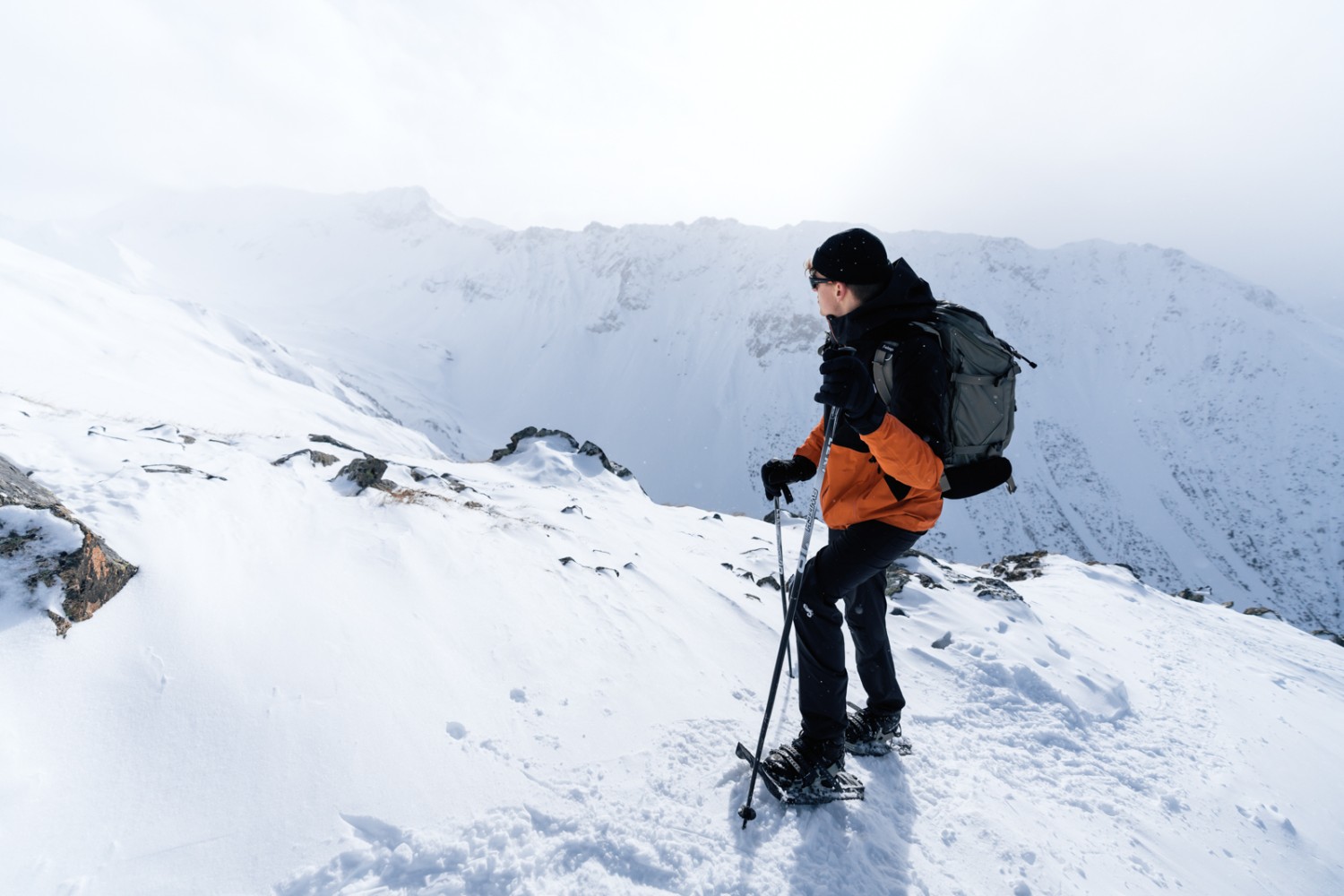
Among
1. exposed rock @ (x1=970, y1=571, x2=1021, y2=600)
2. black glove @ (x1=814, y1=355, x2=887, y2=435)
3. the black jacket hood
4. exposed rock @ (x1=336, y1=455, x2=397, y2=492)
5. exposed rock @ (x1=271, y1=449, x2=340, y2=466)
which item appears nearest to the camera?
black glove @ (x1=814, y1=355, x2=887, y2=435)

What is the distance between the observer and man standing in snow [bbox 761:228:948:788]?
9.30 feet

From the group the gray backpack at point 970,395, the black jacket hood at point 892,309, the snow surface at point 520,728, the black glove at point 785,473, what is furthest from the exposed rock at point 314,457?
the gray backpack at point 970,395

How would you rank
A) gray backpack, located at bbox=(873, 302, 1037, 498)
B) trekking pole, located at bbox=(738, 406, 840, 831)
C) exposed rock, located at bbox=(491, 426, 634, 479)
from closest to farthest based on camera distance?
gray backpack, located at bbox=(873, 302, 1037, 498) < trekking pole, located at bbox=(738, 406, 840, 831) < exposed rock, located at bbox=(491, 426, 634, 479)

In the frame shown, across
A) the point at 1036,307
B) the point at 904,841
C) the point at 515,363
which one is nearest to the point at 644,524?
the point at 904,841

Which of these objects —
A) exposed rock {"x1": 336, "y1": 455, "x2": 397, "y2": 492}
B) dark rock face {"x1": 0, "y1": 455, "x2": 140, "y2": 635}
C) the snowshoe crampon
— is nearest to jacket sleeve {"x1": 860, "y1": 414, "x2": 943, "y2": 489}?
the snowshoe crampon

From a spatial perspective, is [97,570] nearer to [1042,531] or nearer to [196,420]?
[196,420]

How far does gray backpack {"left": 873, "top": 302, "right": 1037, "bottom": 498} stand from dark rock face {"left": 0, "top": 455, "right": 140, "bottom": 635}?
4.83 metres

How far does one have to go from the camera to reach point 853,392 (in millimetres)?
2770

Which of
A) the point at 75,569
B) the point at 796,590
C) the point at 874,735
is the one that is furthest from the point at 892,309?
the point at 75,569

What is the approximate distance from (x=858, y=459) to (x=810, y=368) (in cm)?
10546

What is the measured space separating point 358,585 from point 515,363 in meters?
117

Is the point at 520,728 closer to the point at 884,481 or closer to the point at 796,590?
the point at 796,590

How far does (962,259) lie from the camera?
12325 cm

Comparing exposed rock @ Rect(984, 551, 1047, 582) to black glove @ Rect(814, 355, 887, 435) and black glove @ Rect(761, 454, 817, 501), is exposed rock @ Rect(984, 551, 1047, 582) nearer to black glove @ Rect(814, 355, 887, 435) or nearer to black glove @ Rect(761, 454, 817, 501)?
black glove @ Rect(761, 454, 817, 501)
